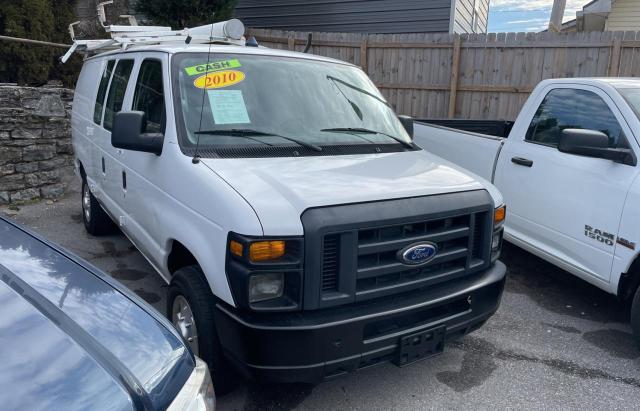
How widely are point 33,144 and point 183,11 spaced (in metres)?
4.17

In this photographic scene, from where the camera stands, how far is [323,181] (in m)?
2.80

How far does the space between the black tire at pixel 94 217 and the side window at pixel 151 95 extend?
82.3 inches

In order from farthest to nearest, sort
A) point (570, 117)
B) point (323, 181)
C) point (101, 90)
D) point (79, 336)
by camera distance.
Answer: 1. point (101, 90)
2. point (570, 117)
3. point (323, 181)
4. point (79, 336)

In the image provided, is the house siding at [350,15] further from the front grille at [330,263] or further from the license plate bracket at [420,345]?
the front grille at [330,263]

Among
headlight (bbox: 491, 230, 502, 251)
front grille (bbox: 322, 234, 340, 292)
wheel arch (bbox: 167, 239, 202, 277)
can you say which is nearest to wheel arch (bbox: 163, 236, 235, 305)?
wheel arch (bbox: 167, 239, 202, 277)

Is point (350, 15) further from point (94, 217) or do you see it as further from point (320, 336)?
point (320, 336)

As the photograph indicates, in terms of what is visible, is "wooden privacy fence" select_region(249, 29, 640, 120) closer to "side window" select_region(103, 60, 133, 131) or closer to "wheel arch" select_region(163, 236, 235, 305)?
"side window" select_region(103, 60, 133, 131)

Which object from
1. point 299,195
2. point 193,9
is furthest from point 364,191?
point 193,9

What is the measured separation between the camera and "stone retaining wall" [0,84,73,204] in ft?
Answer: 22.7

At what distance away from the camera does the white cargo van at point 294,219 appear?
2.50 m

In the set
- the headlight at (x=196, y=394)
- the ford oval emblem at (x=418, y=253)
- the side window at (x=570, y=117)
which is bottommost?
the headlight at (x=196, y=394)

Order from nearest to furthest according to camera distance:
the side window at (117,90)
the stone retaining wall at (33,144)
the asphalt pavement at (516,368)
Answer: the asphalt pavement at (516,368) → the side window at (117,90) → the stone retaining wall at (33,144)

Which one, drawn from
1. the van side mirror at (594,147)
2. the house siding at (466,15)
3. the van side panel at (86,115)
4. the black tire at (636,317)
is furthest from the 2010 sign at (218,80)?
the house siding at (466,15)

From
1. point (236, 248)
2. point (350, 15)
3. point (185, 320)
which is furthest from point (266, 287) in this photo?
point (350, 15)
